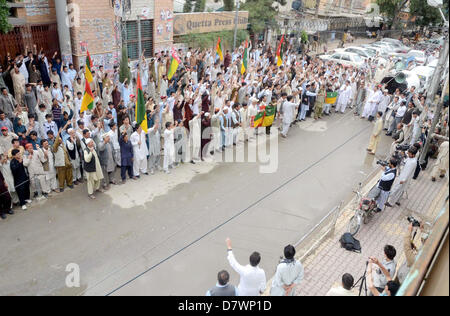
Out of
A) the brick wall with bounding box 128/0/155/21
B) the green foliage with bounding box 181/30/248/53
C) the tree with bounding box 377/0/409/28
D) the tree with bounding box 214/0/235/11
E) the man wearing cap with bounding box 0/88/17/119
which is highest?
the tree with bounding box 377/0/409/28

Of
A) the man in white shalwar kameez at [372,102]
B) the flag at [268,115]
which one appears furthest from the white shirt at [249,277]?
the man in white shalwar kameez at [372,102]

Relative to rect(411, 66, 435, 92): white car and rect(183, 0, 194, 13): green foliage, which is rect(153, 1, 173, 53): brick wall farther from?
rect(411, 66, 435, 92): white car

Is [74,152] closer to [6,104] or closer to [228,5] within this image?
[6,104]

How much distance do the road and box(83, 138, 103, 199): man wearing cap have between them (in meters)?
0.36

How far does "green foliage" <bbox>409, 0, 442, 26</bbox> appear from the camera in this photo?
30594 millimetres

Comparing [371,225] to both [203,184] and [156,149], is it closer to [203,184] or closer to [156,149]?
[203,184]

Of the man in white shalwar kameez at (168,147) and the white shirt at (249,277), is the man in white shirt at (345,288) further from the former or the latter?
the man in white shalwar kameez at (168,147)

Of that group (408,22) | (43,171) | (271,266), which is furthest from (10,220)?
(408,22)

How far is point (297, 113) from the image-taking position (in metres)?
13.7

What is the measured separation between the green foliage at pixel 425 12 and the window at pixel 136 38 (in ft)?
78.0

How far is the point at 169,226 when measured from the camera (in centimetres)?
769

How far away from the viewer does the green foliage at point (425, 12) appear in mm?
30594

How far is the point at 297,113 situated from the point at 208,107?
11.9ft

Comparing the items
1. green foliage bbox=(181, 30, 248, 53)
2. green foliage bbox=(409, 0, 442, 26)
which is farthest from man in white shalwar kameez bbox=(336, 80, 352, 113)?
green foliage bbox=(409, 0, 442, 26)
